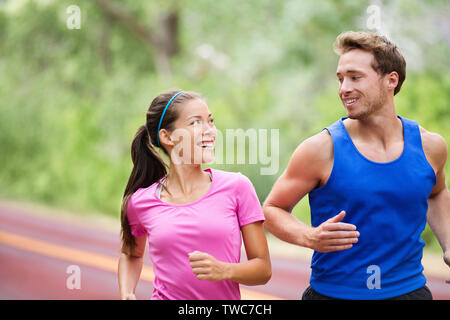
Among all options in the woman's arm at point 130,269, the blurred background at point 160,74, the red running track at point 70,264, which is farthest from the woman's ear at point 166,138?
the blurred background at point 160,74

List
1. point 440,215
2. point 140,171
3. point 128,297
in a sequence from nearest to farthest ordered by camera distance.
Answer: point 128,297 → point 140,171 → point 440,215

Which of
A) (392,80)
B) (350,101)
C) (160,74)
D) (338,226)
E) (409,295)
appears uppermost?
(160,74)

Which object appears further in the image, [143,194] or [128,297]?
[143,194]

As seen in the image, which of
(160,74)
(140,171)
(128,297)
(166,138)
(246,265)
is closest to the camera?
(246,265)

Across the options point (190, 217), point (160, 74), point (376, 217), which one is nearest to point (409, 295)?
point (376, 217)

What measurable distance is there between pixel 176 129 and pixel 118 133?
28.9ft

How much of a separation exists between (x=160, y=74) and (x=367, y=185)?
968cm

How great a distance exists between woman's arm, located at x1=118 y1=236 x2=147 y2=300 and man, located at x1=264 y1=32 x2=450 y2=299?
1.69 feet

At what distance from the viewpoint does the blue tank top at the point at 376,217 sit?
2281 mm

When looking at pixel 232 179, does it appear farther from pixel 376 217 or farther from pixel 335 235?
pixel 376 217

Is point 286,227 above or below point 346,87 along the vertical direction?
below

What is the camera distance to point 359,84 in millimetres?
2354

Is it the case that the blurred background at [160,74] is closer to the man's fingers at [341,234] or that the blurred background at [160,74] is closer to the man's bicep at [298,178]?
the man's bicep at [298,178]

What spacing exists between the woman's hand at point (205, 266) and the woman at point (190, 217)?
3 cm
